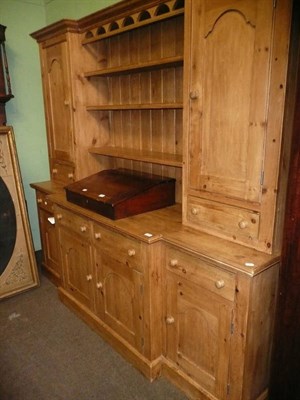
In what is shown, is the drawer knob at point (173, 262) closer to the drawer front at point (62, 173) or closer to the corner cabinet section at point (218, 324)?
the corner cabinet section at point (218, 324)

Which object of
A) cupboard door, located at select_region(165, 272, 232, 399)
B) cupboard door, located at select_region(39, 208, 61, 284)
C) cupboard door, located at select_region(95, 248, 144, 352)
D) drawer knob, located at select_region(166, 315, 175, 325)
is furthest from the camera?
cupboard door, located at select_region(39, 208, 61, 284)

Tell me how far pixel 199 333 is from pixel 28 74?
109 inches

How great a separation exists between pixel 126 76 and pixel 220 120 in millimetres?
1186

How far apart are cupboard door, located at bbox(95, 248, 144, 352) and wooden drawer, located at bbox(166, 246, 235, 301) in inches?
9.1

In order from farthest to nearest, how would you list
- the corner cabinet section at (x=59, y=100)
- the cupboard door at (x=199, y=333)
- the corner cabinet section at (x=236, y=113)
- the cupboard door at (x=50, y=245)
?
the cupboard door at (x=50, y=245)
the corner cabinet section at (x=59, y=100)
the cupboard door at (x=199, y=333)
the corner cabinet section at (x=236, y=113)

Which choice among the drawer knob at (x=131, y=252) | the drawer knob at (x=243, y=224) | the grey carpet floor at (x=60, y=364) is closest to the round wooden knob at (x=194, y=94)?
the drawer knob at (x=243, y=224)

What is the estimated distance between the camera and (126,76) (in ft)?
8.07

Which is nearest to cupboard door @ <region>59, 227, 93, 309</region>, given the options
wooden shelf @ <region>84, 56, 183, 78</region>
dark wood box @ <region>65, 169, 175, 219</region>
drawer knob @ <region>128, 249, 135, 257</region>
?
dark wood box @ <region>65, 169, 175, 219</region>

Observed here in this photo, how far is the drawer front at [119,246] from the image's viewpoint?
1838 millimetres

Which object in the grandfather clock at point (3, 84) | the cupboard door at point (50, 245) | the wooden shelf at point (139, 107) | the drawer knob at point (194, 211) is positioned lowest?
the cupboard door at point (50, 245)

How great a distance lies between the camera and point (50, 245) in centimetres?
296

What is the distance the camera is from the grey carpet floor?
73.3 inches

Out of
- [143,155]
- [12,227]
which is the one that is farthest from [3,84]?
[143,155]

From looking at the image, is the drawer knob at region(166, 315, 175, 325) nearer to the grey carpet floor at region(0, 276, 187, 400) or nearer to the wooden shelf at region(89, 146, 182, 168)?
the grey carpet floor at region(0, 276, 187, 400)
